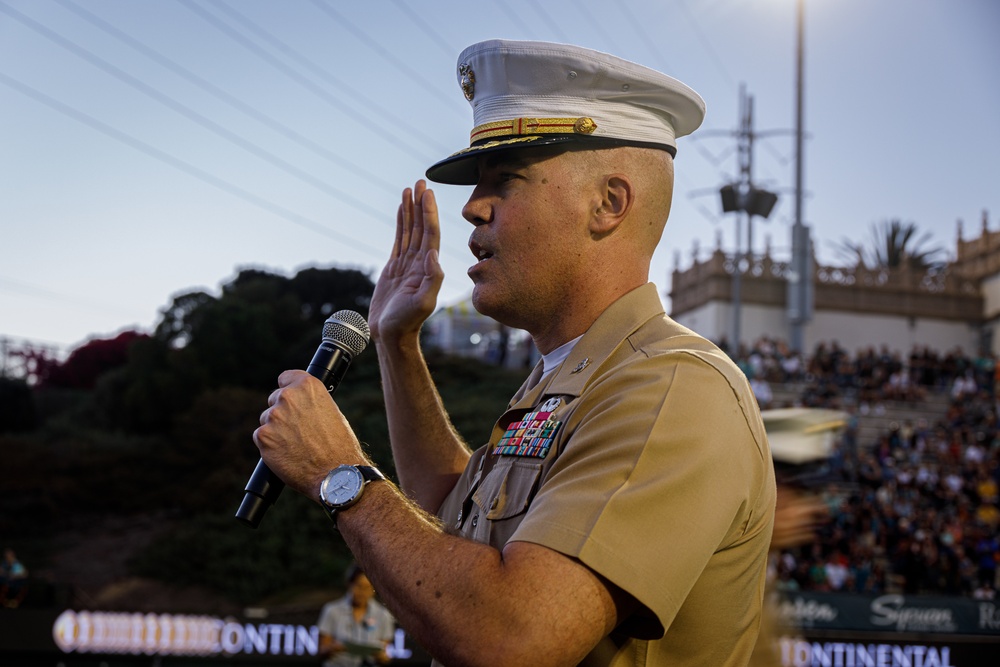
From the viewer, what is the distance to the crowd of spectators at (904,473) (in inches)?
773

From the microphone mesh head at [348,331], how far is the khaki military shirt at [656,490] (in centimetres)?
59

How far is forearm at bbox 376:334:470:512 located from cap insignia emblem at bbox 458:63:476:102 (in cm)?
64

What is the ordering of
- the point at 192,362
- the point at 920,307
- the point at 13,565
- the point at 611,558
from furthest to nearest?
1. the point at 920,307
2. the point at 192,362
3. the point at 13,565
4. the point at 611,558

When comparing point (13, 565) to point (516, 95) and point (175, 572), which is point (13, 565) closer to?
point (175, 572)

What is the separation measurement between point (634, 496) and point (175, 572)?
20.6m

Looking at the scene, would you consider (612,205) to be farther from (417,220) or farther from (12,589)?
(12,589)

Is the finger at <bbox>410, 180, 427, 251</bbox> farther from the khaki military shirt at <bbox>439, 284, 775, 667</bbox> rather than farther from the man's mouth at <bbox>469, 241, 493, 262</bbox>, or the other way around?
the khaki military shirt at <bbox>439, 284, 775, 667</bbox>

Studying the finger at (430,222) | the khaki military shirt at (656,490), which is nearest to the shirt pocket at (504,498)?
the khaki military shirt at (656,490)

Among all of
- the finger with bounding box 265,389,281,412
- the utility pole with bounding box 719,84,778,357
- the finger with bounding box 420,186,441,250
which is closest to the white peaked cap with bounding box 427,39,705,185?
the finger with bounding box 420,186,441,250

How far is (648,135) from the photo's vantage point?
7.47 ft

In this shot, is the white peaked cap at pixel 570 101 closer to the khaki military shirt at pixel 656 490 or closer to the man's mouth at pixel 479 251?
the man's mouth at pixel 479 251

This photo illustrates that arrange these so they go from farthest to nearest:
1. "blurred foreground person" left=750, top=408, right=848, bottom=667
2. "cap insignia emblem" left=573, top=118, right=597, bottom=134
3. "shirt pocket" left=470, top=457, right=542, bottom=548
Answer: "blurred foreground person" left=750, top=408, right=848, bottom=667, "cap insignia emblem" left=573, top=118, right=597, bottom=134, "shirt pocket" left=470, top=457, right=542, bottom=548

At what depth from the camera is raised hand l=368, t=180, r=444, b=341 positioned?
8.80ft

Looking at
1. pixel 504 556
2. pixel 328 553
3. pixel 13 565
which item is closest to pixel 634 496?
pixel 504 556
